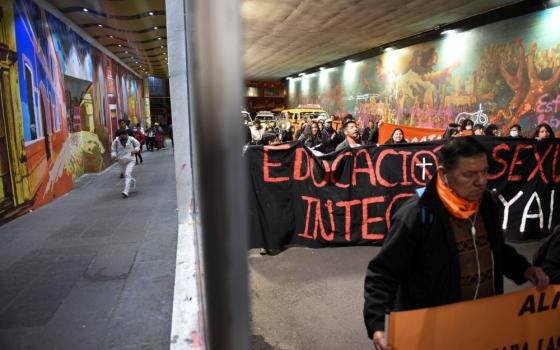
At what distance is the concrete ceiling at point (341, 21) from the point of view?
1201 cm

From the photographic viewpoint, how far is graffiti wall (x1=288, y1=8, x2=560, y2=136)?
10.8m

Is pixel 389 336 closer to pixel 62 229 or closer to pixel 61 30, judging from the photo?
pixel 62 229

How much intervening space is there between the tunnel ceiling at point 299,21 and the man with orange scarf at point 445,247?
32.6 feet

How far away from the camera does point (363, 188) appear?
19.3 ft

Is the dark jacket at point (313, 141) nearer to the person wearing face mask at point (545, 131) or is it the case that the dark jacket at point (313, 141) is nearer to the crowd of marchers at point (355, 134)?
the crowd of marchers at point (355, 134)

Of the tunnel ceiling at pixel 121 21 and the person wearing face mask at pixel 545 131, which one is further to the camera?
the tunnel ceiling at pixel 121 21

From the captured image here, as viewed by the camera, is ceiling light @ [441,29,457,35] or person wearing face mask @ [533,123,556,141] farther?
ceiling light @ [441,29,457,35]

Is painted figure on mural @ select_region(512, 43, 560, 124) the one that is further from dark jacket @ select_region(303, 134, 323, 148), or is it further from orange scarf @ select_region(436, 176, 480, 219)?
orange scarf @ select_region(436, 176, 480, 219)

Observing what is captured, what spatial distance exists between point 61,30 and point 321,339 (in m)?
12.8

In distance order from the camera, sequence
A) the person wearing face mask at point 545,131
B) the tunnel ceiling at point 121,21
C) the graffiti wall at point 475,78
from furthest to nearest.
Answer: the tunnel ceiling at point 121,21, the graffiti wall at point 475,78, the person wearing face mask at point 545,131

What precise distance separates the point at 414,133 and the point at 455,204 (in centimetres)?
881

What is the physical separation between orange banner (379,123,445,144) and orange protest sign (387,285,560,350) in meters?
7.93

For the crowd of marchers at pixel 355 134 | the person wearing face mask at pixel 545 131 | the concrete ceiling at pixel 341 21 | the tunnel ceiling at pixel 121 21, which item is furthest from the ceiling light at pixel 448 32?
the tunnel ceiling at pixel 121 21

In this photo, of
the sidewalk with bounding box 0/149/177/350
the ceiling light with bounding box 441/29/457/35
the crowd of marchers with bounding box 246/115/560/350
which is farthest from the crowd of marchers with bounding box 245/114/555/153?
the crowd of marchers with bounding box 246/115/560/350
